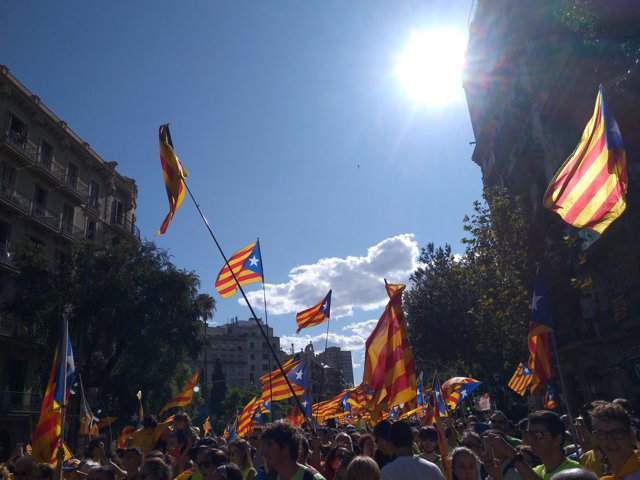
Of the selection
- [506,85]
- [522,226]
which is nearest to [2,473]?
[522,226]

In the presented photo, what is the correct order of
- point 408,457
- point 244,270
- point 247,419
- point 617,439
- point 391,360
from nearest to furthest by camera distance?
point 617,439 → point 408,457 → point 391,360 → point 244,270 → point 247,419

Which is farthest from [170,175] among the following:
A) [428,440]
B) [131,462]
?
[428,440]

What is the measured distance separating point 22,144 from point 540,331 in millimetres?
27982

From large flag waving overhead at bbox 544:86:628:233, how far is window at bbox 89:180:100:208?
3277cm

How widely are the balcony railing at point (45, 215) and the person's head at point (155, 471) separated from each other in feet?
88.4

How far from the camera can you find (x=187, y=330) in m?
26.9

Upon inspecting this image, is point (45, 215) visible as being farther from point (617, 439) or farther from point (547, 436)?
point (617, 439)

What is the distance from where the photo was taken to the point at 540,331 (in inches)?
280

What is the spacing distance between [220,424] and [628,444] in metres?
75.2

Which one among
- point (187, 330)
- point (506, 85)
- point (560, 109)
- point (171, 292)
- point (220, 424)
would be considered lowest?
point (220, 424)

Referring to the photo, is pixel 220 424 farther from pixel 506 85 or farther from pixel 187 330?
pixel 506 85

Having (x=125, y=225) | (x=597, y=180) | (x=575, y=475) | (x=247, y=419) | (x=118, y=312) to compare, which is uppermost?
(x=125, y=225)

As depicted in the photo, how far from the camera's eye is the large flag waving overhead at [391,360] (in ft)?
22.9

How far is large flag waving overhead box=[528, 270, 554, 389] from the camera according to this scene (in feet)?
23.3
